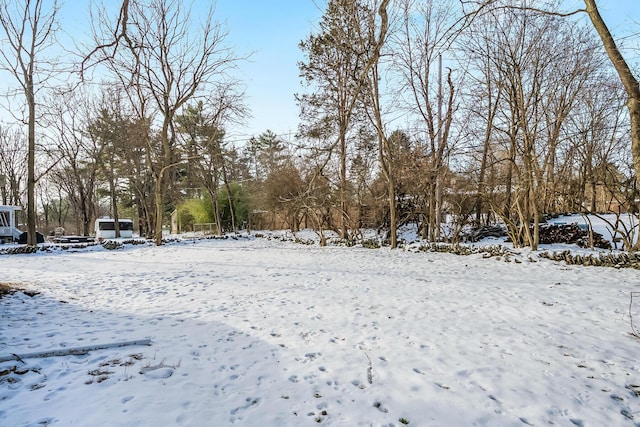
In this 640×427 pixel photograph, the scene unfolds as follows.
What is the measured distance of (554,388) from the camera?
241 cm

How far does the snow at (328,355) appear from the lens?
218cm

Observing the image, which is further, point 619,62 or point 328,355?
point 619,62

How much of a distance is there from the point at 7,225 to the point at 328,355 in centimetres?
2512

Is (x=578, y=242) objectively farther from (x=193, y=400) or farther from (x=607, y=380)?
(x=193, y=400)

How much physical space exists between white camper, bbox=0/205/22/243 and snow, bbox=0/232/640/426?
19.0 metres

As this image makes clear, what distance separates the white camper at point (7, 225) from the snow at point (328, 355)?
19.0 m

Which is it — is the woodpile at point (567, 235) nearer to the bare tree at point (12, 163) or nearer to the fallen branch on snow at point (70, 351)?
the fallen branch on snow at point (70, 351)

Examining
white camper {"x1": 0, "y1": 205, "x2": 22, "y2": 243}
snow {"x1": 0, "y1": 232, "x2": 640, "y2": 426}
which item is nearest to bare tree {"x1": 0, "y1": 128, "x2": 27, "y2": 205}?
white camper {"x1": 0, "y1": 205, "x2": 22, "y2": 243}

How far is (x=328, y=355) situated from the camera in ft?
10.0

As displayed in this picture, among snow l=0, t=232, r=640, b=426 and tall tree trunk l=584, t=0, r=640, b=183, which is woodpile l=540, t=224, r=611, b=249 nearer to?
snow l=0, t=232, r=640, b=426

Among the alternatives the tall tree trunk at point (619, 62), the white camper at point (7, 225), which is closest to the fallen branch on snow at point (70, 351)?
the tall tree trunk at point (619, 62)

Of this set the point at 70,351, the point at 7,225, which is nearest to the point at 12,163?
the point at 7,225

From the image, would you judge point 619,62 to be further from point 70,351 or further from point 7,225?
point 7,225

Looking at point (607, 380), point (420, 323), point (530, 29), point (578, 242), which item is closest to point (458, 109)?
point (530, 29)
